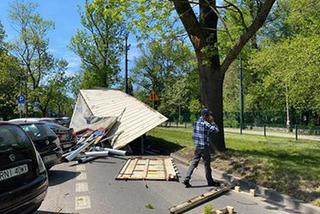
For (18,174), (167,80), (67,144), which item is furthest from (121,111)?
(167,80)

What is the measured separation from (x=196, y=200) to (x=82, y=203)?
210cm

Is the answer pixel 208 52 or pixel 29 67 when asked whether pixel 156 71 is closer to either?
pixel 29 67

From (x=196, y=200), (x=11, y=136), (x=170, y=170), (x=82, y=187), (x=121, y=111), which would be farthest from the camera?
(x=121, y=111)

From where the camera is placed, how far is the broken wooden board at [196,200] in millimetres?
7203

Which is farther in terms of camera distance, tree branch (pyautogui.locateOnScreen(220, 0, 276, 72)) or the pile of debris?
the pile of debris

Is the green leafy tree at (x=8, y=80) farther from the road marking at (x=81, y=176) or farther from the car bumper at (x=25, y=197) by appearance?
the car bumper at (x=25, y=197)

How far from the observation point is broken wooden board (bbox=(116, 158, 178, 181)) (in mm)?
10820

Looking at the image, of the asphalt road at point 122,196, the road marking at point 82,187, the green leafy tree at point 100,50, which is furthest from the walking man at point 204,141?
the green leafy tree at point 100,50

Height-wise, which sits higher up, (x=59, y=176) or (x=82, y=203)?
(x=59, y=176)

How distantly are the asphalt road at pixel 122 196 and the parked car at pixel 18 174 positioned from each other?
1.15m

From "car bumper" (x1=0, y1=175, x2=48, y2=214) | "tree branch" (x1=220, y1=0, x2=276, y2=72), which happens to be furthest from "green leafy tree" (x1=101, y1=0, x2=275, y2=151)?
"car bumper" (x1=0, y1=175, x2=48, y2=214)

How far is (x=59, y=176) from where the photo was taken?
456 inches

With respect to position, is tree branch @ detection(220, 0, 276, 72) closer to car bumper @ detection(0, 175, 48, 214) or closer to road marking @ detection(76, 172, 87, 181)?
road marking @ detection(76, 172, 87, 181)

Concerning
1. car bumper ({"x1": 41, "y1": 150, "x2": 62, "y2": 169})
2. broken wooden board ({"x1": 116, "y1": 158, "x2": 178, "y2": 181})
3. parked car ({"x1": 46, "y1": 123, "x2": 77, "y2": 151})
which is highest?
parked car ({"x1": 46, "y1": 123, "x2": 77, "y2": 151})
